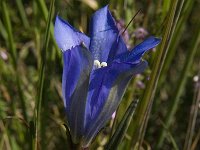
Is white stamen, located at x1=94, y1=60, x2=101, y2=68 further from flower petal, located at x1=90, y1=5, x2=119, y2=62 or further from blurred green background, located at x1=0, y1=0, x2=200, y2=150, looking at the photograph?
blurred green background, located at x1=0, y1=0, x2=200, y2=150

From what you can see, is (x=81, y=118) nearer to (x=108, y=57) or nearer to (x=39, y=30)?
(x=108, y=57)

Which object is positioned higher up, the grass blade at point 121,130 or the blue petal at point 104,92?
the blue petal at point 104,92

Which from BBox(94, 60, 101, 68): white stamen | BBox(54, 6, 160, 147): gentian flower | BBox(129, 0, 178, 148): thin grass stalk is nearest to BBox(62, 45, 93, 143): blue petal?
BBox(54, 6, 160, 147): gentian flower

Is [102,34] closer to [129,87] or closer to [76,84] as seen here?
[76,84]

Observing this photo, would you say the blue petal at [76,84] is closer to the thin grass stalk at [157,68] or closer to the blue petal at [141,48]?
the blue petal at [141,48]

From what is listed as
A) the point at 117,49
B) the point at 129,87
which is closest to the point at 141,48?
the point at 117,49

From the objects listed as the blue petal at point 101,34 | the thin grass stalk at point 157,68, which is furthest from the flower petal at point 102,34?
the thin grass stalk at point 157,68
